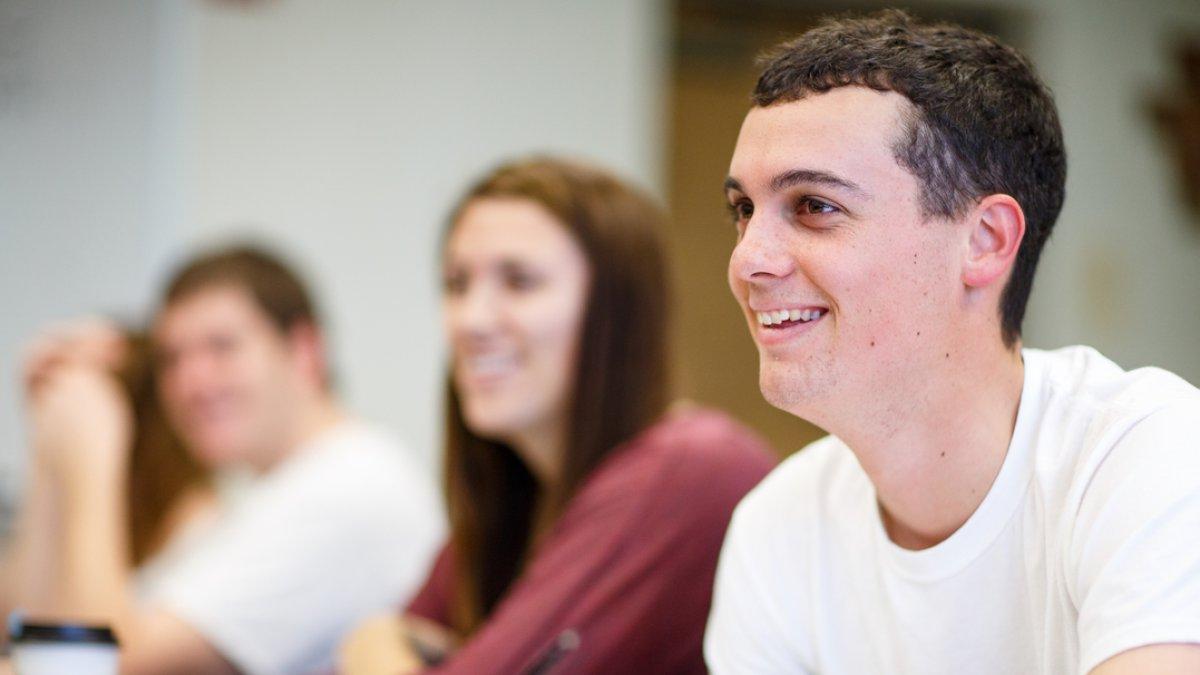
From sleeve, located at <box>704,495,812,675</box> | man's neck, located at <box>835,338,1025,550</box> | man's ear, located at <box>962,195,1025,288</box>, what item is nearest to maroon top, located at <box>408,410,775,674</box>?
sleeve, located at <box>704,495,812,675</box>

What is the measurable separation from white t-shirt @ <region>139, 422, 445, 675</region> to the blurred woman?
0.70ft

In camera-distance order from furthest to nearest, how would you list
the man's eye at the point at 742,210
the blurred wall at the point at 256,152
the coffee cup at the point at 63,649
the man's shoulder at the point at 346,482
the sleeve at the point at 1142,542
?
the blurred wall at the point at 256,152 → the man's shoulder at the point at 346,482 → the coffee cup at the point at 63,649 → the man's eye at the point at 742,210 → the sleeve at the point at 1142,542

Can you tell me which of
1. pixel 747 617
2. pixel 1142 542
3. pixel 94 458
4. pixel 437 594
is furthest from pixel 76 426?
pixel 1142 542

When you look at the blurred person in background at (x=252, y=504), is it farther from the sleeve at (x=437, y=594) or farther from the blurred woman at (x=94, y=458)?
the sleeve at (x=437, y=594)

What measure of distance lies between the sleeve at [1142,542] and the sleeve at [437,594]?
1.10m

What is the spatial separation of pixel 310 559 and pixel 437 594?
0.25 meters

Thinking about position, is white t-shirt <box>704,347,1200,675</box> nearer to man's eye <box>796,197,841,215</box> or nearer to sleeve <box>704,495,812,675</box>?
sleeve <box>704,495,812,675</box>

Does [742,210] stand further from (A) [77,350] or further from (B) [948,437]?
(A) [77,350]

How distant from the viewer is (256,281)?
2.28 metres

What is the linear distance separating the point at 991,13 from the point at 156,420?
8.87 feet

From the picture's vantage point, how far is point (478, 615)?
1.76 meters

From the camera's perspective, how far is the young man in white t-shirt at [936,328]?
3.14 feet

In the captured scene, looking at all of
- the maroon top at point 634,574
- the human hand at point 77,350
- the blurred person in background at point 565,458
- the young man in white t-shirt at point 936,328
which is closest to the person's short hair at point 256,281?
the human hand at point 77,350

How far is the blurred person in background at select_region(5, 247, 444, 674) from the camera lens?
6.19ft
